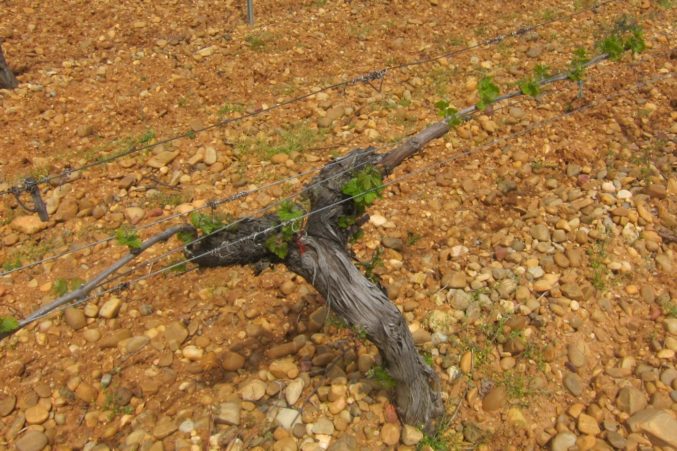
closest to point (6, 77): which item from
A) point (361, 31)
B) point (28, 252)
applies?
point (28, 252)

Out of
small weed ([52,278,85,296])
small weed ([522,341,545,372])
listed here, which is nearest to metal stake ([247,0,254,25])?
small weed ([52,278,85,296])

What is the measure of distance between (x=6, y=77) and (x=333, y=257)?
5.58 meters

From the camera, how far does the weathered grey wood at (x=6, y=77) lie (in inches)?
270

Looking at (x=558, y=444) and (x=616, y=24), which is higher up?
(x=616, y=24)

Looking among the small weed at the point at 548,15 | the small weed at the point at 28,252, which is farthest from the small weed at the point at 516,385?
the small weed at the point at 548,15

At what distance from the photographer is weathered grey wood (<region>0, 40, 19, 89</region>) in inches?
270

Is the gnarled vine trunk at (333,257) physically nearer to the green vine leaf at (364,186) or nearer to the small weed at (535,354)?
the green vine leaf at (364,186)

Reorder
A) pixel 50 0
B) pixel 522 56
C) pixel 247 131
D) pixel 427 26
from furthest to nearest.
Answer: pixel 50 0 < pixel 427 26 < pixel 522 56 < pixel 247 131

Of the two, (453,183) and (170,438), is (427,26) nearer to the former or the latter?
(453,183)

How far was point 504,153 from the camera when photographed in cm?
602

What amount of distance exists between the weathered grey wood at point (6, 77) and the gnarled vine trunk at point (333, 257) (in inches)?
194

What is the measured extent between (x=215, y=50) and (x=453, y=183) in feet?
12.3

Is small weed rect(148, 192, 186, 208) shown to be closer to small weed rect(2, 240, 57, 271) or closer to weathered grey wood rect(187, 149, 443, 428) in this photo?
small weed rect(2, 240, 57, 271)

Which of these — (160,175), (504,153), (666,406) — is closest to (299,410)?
(666,406)
